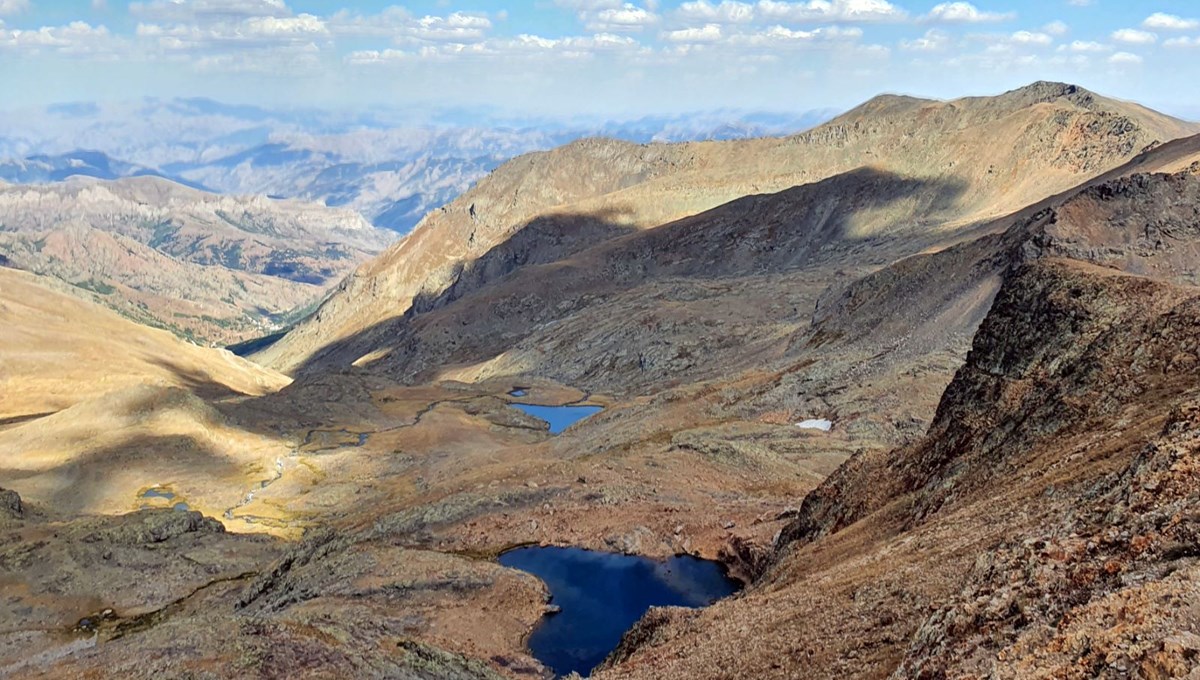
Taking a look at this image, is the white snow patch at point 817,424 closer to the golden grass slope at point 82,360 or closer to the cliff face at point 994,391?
the cliff face at point 994,391

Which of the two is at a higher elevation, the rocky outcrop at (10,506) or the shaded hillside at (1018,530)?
the shaded hillside at (1018,530)

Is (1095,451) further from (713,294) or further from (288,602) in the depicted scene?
(713,294)

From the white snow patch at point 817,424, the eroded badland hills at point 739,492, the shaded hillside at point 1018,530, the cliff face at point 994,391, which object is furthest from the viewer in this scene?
the white snow patch at point 817,424

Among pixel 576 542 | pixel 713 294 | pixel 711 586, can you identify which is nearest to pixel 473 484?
pixel 576 542

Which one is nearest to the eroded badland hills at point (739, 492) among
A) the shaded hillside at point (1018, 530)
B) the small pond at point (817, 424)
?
the shaded hillside at point (1018, 530)

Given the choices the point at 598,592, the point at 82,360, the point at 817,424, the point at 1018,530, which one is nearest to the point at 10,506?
the point at 598,592

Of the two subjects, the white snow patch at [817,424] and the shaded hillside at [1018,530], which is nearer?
the shaded hillside at [1018,530]
